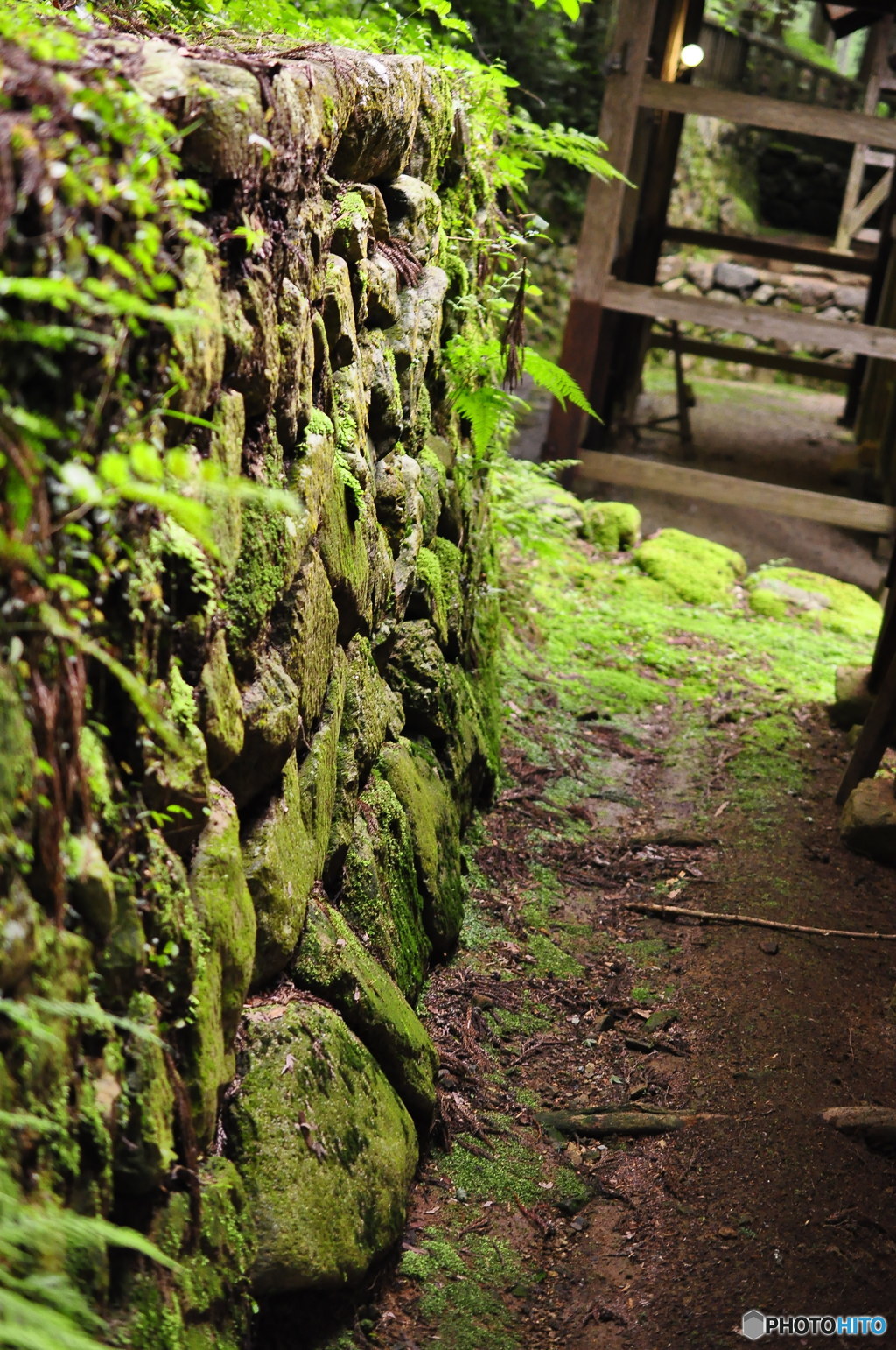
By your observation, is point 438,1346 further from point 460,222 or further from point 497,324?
point 497,324

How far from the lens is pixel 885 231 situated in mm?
13969

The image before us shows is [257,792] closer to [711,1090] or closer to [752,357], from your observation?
[711,1090]

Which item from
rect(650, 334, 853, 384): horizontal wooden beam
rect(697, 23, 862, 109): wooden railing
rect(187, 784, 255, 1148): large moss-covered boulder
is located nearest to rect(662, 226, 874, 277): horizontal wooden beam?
rect(650, 334, 853, 384): horizontal wooden beam

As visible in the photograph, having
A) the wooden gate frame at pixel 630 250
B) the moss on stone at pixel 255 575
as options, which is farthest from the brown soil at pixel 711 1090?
the wooden gate frame at pixel 630 250

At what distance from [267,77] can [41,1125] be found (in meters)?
1.93

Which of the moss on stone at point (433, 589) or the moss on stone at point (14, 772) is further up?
the moss on stone at point (14, 772)

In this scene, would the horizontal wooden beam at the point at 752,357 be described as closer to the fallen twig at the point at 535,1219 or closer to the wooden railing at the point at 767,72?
the wooden railing at the point at 767,72

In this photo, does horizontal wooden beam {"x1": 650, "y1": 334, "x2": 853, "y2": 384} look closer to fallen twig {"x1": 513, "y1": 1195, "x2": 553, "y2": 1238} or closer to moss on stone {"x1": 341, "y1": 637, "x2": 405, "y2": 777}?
moss on stone {"x1": 341, "y1": 637, "x2": 405, "y2": 777}

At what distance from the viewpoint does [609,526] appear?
10.2m

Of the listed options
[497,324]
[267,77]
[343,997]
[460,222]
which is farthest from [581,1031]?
[497,324]

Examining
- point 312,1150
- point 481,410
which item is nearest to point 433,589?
point 481,410

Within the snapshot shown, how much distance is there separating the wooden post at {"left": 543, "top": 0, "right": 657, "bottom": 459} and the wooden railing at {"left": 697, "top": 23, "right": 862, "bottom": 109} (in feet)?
39.0

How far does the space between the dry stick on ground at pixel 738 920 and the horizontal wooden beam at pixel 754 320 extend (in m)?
6.19

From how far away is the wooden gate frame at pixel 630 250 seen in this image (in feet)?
29.6
